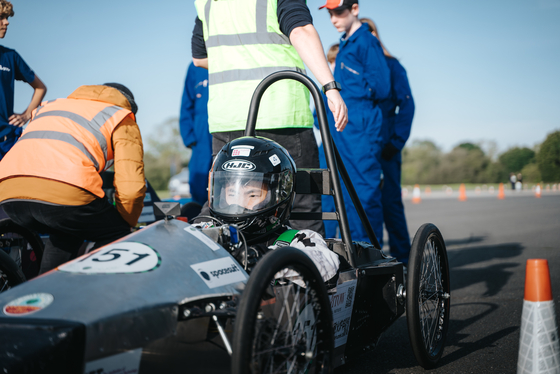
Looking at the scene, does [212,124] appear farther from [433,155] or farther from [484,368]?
[433,155]

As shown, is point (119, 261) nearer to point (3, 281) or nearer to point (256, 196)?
point (256, 196)

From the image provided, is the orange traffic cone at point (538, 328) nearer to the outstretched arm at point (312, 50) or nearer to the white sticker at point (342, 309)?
the white sticker at point (342, 309)

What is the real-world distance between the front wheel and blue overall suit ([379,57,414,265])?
202 centimetres

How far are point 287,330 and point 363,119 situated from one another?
3.25 meters

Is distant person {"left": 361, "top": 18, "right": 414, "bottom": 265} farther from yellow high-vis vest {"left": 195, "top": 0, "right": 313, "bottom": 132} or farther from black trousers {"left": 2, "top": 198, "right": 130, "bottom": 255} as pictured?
black trousers {"left": 2, "top": 198, "right": 130, "bottom": 255}

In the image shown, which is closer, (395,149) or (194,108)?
(395,149)

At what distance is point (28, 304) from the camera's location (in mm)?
1445

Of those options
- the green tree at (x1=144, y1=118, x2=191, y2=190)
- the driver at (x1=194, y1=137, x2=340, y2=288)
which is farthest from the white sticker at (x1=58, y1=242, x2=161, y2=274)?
the green tree at (x1=144, y1=118, x2=191, y2=190)

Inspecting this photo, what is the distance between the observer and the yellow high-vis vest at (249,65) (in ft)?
9.59

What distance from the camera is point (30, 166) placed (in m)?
2.69

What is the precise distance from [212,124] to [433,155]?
270ft

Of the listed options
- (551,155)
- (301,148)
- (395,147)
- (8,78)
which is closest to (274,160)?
(301,148)

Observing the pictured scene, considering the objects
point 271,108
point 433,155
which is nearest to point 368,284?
point 271,108

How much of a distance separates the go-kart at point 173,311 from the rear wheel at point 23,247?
1605 millimetres
